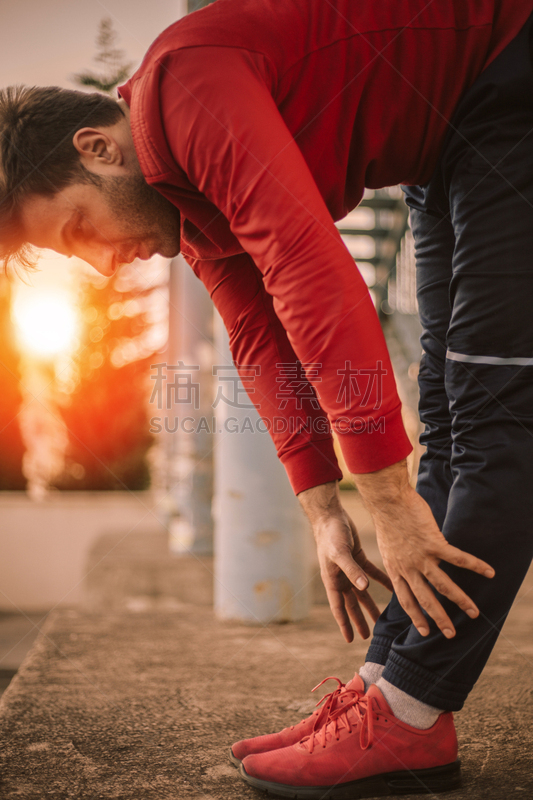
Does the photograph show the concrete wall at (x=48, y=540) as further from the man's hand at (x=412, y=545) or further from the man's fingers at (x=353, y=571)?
the man's hand at (x=412, y=545)

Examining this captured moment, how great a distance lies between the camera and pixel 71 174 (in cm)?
91

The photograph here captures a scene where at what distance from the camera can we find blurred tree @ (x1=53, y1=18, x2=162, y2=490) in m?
8.44

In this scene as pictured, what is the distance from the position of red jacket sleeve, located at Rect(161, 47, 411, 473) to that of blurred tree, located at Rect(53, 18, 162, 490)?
7.76m

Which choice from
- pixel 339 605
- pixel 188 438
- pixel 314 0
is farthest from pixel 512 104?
pixel 188 438

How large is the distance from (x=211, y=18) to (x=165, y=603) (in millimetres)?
3144

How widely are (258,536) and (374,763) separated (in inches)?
53.9

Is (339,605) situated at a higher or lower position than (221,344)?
lower

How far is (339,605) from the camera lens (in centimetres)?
95

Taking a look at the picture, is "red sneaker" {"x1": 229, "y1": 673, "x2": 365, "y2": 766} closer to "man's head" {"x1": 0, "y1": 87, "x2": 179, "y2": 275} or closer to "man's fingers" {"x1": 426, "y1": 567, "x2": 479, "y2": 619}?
"man's fingers" {"x1": 426, "y1": 567, "x2": 479, "y2": 619}

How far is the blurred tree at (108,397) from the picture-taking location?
8438 millimetres

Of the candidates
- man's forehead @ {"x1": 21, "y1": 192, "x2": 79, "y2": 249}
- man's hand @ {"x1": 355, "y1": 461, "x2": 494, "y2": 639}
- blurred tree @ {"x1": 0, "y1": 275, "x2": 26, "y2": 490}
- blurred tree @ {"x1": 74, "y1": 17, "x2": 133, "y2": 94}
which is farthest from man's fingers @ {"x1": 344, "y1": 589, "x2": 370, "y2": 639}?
blurred tree @ {"x1": 0, "y1": 275, "x2": 26, "y2": 490}

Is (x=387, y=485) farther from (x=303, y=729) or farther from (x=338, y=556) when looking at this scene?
(x=303, y=729)

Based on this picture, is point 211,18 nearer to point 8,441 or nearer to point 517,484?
point 517,484

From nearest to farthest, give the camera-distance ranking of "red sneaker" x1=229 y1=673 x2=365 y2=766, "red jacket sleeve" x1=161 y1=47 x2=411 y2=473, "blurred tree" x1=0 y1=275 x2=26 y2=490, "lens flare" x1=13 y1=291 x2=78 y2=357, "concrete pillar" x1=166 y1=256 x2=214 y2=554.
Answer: "red jacket sleeve" x1=161 y1=47 x2=411 y2=473
"red sneaker" x1=229 y1=673 x2=365 y2=766
"concrete pillar" x1=166 y1=256 x2=214 y2=554
"lens flare" x1=13 y1=291 x2=78 y2=357
"blurred tree" x1=0 y1=275 x2=26 y2=490
